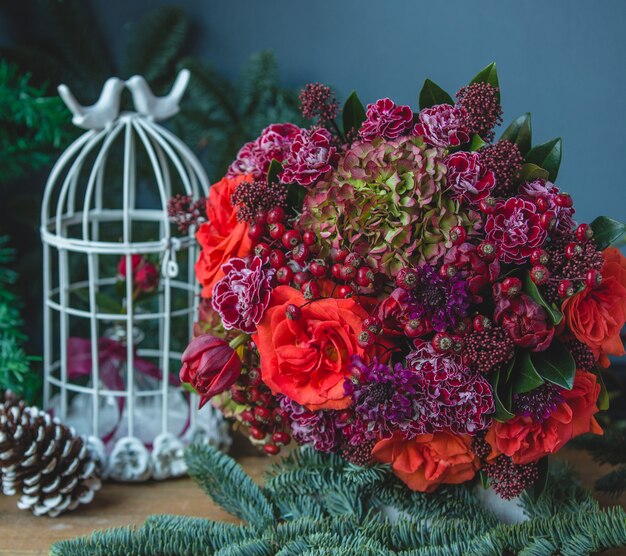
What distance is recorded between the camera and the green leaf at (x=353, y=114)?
2.10 ft

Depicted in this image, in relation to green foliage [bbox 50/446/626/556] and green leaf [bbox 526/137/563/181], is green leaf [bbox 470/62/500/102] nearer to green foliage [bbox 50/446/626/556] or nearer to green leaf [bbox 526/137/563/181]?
green leaf [bbox 526/137/563/181]

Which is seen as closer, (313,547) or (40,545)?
(313,547)

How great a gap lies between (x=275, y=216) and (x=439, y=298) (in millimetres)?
164

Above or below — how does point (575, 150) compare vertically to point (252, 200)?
above

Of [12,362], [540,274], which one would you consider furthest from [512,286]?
[12,362]

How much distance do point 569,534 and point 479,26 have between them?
0.74 meters

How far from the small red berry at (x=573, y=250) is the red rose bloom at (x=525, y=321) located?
47mm

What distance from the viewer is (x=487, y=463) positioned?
23.9 inches

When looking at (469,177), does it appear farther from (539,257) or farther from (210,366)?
(210,366)

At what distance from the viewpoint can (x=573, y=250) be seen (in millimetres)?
532

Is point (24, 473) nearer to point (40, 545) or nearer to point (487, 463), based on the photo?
point (40, 545)

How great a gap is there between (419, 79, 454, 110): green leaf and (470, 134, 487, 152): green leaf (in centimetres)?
5

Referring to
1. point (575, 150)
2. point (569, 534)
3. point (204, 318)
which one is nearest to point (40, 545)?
point (204, 318)

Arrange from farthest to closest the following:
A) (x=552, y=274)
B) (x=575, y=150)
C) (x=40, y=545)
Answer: (x=575, y=150), (x=40, y=545), (x=552, y=274)
